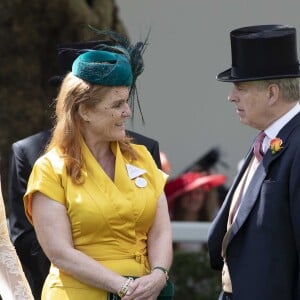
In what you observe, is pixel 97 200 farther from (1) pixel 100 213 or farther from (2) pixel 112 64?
(2) pixel 112 64

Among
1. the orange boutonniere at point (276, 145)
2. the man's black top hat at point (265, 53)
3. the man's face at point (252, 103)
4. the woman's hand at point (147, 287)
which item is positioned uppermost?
the man's black top hat at point (265, 53)

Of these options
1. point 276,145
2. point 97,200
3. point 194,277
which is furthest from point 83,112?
point 194,277

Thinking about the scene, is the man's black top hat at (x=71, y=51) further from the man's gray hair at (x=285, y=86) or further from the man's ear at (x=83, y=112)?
the man's gray hair at (x=285, y=86)

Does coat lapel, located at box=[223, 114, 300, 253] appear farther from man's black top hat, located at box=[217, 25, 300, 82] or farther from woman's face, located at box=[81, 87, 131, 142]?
woman's face, located at box=[81, 87, 131, 142]

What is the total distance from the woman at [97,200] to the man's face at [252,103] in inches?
17.4

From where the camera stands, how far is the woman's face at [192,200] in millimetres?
8859

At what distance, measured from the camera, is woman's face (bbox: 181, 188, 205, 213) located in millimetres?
8859

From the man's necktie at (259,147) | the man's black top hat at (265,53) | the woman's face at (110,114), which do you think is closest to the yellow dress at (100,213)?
the woman's face at (110,114)

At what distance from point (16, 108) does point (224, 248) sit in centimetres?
291

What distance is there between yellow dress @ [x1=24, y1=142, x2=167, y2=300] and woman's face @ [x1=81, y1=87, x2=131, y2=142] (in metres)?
0.11

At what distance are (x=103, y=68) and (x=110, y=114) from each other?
0.18m

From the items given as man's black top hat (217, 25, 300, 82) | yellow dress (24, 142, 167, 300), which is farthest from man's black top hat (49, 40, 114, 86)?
man's black top hat (217, 25, 300, 82)

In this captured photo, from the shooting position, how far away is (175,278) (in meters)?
8.40

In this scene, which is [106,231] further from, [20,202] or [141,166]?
[20,202]
